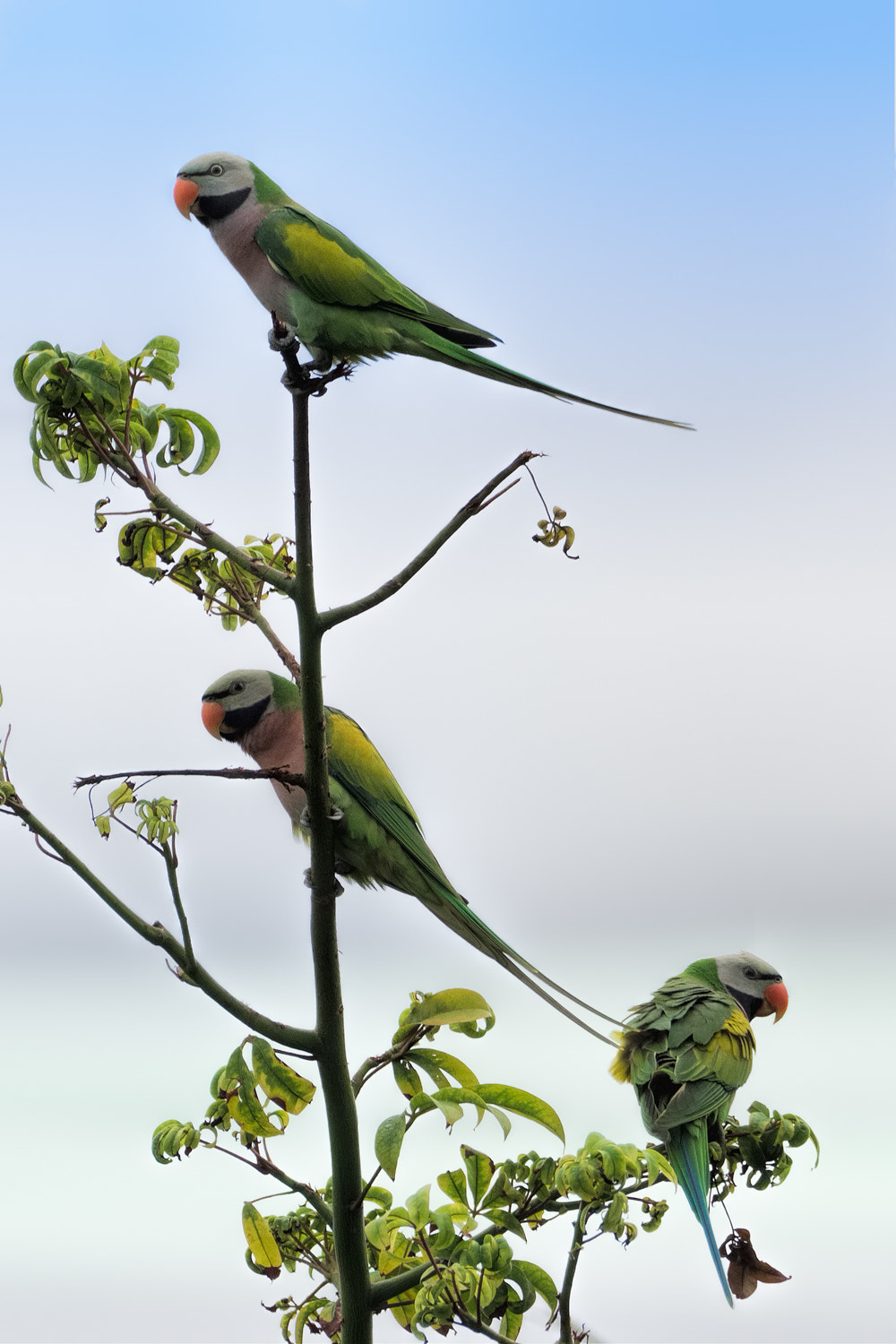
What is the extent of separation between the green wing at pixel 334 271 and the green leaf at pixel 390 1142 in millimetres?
661

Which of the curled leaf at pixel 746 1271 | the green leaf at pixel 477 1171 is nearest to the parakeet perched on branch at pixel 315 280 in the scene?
the green leaf at pixel 477 1171

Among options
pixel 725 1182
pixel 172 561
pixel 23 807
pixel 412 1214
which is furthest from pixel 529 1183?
pixel 172 561

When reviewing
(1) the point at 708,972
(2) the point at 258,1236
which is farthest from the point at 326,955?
(1) the point at 708,972

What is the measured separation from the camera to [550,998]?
797 mm

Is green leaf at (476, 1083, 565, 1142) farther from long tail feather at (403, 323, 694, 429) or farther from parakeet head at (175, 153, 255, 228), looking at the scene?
parakeet head at (175, 153, 255, 228)

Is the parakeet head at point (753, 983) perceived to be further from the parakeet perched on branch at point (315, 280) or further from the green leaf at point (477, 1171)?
the parakeet perched on branch at point (315, 280)

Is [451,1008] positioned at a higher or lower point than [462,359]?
lower

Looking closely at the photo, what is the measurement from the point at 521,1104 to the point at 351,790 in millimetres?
322

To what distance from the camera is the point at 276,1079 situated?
86 centimetres

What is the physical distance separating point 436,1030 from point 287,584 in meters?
0.39

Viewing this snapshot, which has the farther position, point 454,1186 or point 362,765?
point 362,765

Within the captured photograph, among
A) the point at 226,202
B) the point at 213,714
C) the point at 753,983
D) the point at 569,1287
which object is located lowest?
the point at 569,1287

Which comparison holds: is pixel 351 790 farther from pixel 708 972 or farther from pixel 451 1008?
pixel 708 972

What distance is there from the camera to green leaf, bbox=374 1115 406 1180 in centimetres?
77
